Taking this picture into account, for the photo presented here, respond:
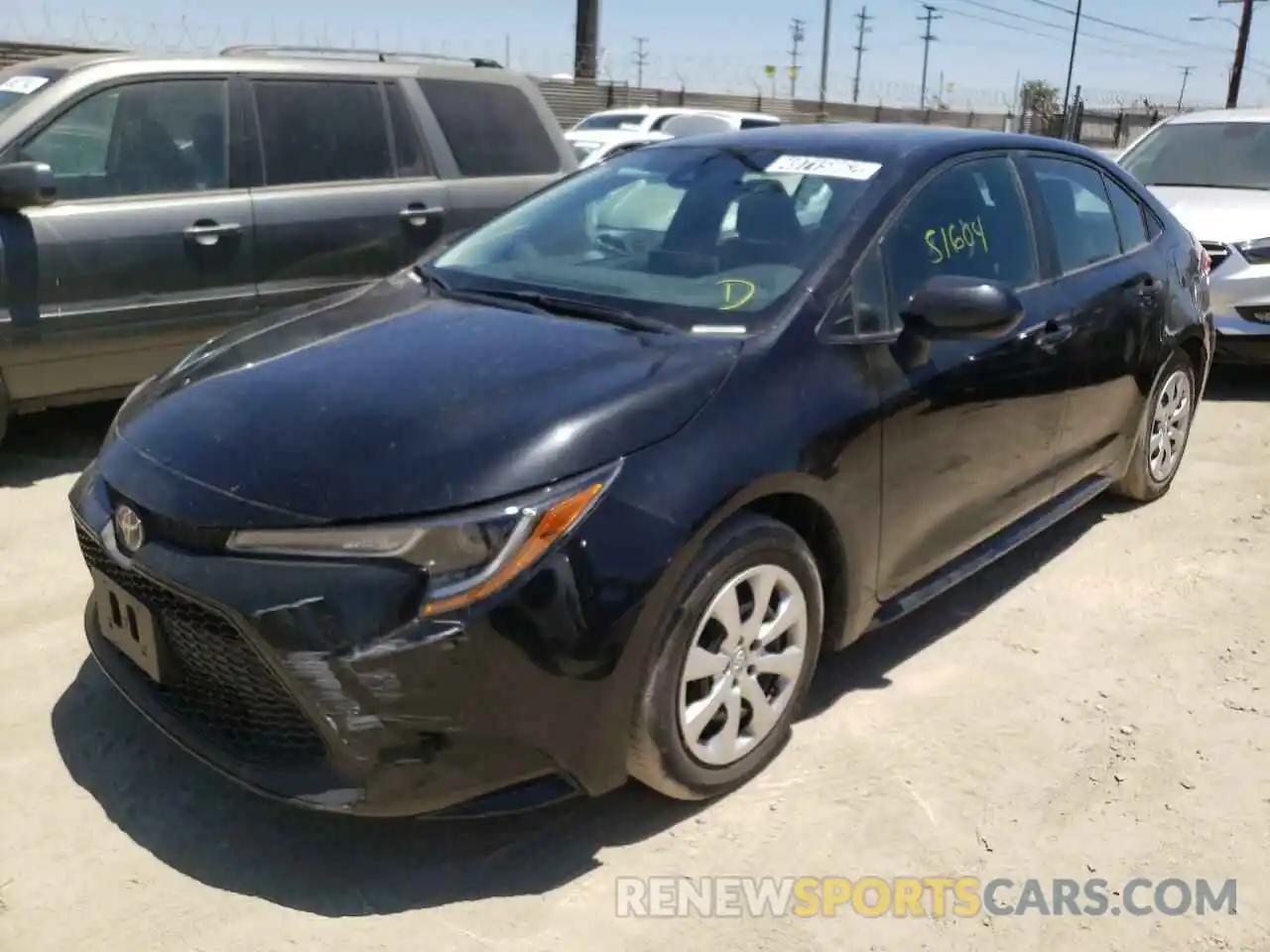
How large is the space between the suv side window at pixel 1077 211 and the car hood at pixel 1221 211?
2784 mm

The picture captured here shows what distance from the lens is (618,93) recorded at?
28.3 metres

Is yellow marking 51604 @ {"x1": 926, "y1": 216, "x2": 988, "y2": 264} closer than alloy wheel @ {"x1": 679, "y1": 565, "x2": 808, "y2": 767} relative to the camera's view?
No

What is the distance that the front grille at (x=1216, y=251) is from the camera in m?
6.95

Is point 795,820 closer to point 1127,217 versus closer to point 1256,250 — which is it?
point 1127,217

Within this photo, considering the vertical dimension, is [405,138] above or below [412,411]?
above

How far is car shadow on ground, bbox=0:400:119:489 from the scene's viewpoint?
496 cm

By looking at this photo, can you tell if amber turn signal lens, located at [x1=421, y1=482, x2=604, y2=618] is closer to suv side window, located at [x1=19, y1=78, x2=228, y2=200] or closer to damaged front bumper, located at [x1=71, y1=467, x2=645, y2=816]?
damaged front bumper, located at [x1=71, y1=467, x2=645, y2=816]

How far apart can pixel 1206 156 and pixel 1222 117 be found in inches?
23.1

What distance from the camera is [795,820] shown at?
2.74m

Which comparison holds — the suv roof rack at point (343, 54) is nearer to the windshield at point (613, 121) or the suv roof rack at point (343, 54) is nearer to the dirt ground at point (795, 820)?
the dirt ground at point (795, 820)

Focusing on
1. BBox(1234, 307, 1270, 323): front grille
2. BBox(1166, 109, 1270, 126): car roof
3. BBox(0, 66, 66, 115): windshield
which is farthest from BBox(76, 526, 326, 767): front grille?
BBox(1166, 109, 1270, 126): car roof

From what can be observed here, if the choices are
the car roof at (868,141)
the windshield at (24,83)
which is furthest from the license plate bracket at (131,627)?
the windshield at (24,83)

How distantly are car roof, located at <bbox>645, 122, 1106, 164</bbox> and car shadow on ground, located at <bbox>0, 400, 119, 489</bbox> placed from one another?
305cm

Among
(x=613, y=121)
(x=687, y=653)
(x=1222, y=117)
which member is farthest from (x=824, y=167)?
(x=613, y=121)
